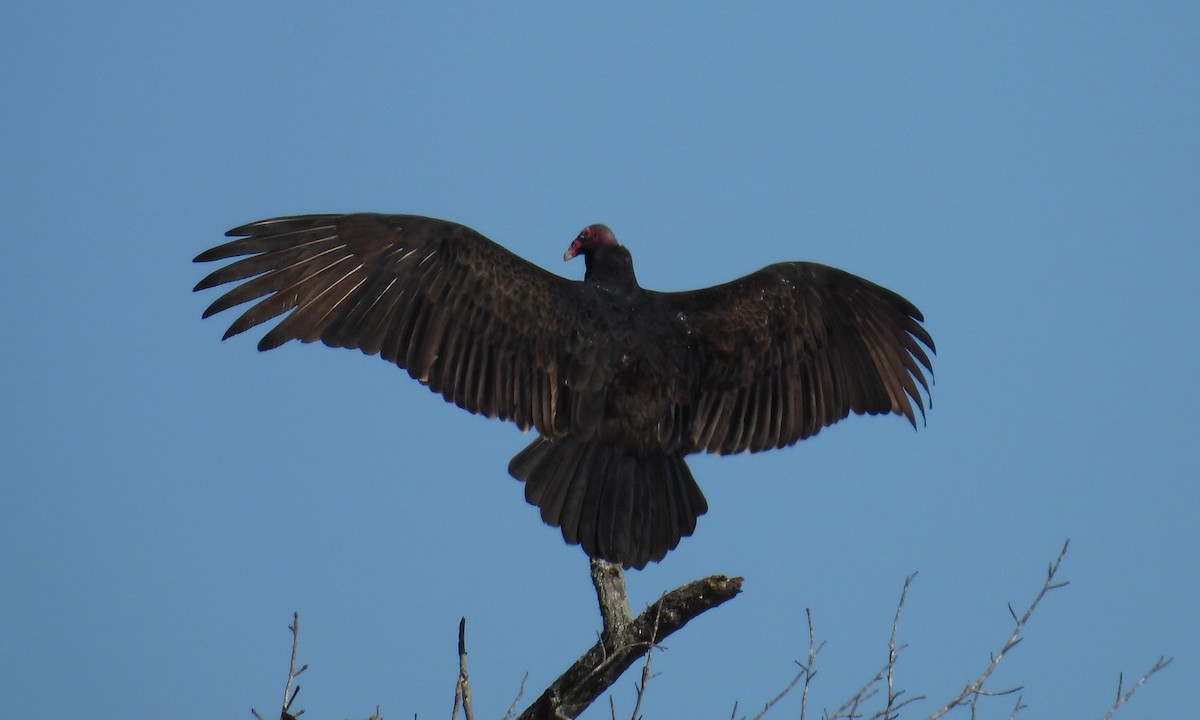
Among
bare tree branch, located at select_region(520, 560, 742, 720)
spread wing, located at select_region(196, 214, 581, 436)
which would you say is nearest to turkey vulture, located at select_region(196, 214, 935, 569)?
spread wing, located at select_region(196, 214, 581, 436)

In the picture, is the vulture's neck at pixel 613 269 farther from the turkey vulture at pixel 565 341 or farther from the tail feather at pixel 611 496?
the tail feather at pixel 611 496

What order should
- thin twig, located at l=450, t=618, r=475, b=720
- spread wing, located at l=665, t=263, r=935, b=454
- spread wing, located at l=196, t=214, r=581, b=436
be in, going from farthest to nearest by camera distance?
spread wing, located at l=665, t=263, r=935, b=454, spread wing, located at l=196, t=214, r=581, b=436, thin twig, located at l=450, t=618, r=475, b=720

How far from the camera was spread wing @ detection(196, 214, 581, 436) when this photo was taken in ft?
13.8

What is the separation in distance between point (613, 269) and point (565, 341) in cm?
43

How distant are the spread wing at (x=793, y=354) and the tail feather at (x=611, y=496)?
0.29 m

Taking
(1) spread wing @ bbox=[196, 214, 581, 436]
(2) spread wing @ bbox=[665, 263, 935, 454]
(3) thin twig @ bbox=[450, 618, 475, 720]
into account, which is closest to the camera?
(3) thin twig @ bbox=[450, 618, 475, 720]

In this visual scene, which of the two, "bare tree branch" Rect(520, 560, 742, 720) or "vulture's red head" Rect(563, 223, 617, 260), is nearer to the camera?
"bare tree branch" Rect(520, 560, 742, 720)

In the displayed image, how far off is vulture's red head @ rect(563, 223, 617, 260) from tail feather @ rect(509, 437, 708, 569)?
3.00 ft

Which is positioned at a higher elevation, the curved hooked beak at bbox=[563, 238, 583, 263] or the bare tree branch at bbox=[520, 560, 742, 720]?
the curved hooked beak at bbox=[563, 238, 583, 263]

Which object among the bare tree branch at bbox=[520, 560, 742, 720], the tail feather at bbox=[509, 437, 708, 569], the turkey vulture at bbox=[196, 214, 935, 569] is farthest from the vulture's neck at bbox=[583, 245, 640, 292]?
the bare tree branch at bbox=[520, 560, 742, 720]

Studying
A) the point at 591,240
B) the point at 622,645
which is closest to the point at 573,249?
the point at 591,240

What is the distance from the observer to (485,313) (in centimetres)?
428

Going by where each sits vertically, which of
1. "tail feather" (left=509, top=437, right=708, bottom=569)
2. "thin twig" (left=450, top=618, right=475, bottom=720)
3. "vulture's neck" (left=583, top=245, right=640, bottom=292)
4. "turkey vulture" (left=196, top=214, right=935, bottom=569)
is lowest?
"thin twig" (left=450, top=618, right=475, bottom=720)

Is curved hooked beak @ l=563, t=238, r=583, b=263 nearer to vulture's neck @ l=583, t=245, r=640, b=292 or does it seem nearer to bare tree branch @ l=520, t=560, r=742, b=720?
vulture's neck @ l=583, t=245, r=640, b=292
